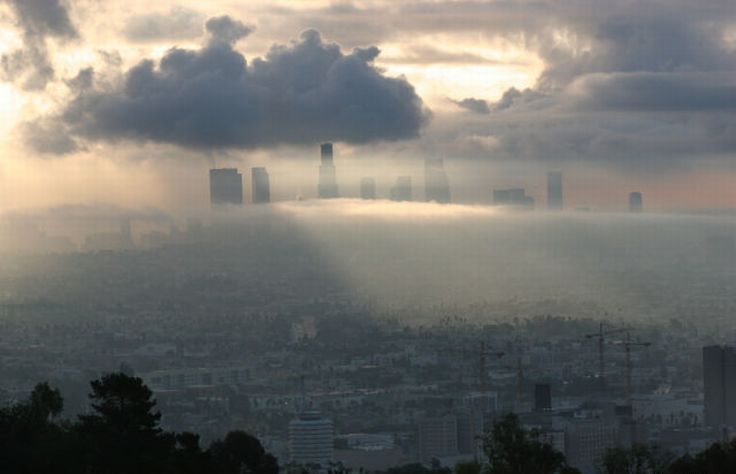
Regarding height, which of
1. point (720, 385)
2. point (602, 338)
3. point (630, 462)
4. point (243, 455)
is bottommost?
point (630, 462)

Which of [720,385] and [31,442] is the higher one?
[720,385]

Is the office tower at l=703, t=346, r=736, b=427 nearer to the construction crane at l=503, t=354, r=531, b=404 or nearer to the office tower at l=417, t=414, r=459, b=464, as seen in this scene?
the construction crane at l=503, t=354, r=531, b=404

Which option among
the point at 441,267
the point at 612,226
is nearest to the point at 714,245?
the point at 612,226

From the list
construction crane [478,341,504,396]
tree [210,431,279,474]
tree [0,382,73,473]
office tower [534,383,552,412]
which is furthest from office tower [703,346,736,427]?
tree [0,382,73,473]

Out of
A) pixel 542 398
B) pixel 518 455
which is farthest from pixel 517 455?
pixel 542 398

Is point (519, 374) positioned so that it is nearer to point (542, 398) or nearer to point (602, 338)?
point (602, 338)

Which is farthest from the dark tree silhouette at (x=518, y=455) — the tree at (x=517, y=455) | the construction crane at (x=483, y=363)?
the construction crane at (x=483, y=363)
